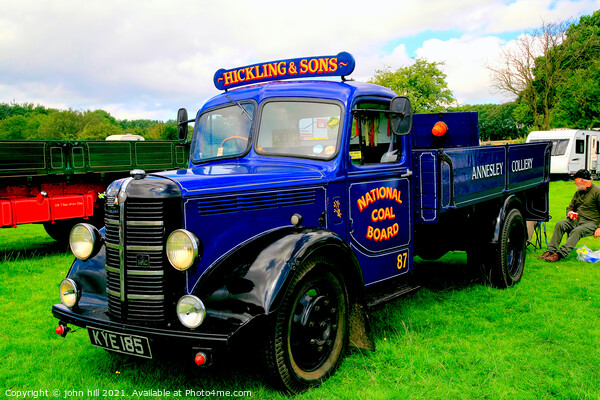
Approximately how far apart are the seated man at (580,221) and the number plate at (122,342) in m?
6.42

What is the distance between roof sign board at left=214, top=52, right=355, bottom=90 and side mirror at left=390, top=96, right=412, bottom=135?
0.54 metres

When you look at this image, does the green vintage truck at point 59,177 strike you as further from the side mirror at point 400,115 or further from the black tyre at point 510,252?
the black tyre at point 510,252

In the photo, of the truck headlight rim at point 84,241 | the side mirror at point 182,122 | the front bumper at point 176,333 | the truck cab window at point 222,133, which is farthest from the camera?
the side mirror at point 182,122

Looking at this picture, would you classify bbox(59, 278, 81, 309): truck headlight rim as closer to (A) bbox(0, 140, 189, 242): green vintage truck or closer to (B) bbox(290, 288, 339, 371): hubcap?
(B) bbox(290, 288, 339, 371): hubcap

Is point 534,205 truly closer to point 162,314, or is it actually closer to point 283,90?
point 283,90

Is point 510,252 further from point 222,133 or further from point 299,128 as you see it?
point 222,133

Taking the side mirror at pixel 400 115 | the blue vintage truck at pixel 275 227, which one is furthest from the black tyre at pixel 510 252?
the side mirror at pixel 400 115

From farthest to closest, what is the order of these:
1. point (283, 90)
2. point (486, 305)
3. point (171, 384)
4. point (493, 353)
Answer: point (486, 305), point (283, 90), point (493, 353), point (171, 384)

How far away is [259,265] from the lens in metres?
3.24

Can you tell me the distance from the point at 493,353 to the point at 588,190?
4.87 metres

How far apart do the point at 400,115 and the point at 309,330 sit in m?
1.97

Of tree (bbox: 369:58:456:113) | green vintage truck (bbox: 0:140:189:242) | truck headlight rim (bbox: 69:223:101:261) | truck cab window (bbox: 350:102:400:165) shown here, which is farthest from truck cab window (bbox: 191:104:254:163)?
tree (bbox: 369:58:456:113)

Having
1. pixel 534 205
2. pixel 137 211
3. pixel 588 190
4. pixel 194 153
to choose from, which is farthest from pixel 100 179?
pixel 588 190

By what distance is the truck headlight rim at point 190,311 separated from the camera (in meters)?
2.99
